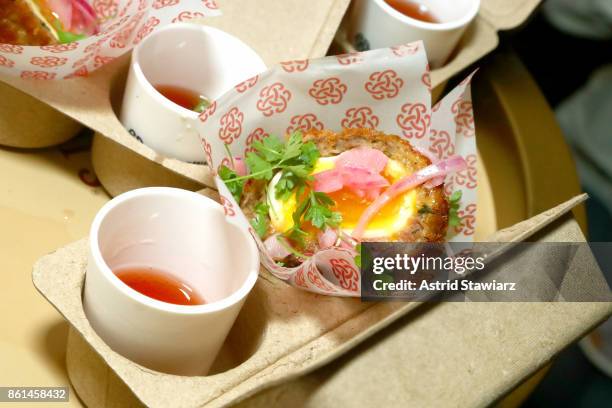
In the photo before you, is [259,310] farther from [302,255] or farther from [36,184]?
[36,184]

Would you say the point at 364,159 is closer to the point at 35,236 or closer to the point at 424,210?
the point at 424,210

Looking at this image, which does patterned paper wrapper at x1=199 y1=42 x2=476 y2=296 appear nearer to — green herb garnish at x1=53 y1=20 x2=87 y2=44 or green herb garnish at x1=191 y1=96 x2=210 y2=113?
green herb garnish at x1=191 y1=96 x2=210 y2=113

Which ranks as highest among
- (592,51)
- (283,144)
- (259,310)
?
(283,144)

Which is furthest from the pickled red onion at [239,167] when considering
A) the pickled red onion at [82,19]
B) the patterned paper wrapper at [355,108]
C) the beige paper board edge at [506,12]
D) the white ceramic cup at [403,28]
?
the beige paper board edge at [506,12]

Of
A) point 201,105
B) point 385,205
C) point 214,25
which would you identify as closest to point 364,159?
point 385,205

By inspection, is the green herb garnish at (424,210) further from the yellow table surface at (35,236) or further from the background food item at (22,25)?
the background food item at (22,25)

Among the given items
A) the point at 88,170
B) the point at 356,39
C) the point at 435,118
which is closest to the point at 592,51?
the point at 356,39

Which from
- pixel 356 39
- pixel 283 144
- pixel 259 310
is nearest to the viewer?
pixel 259 310
